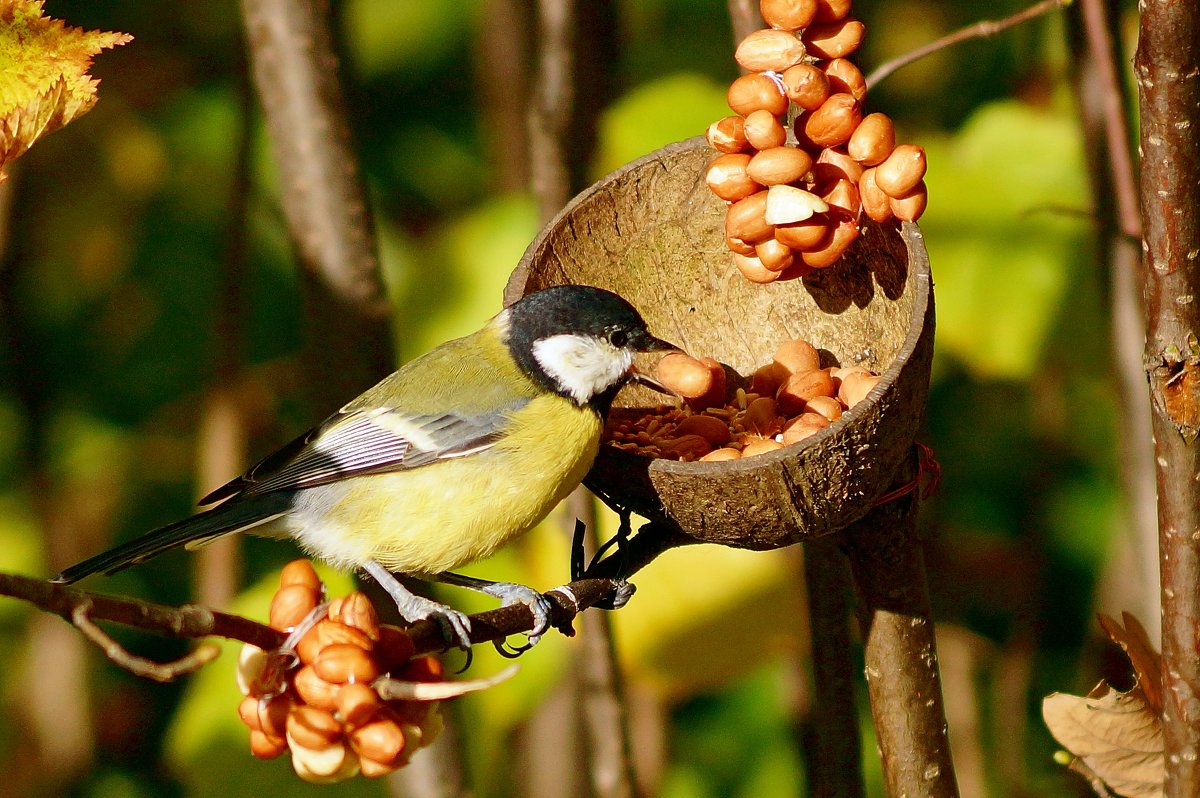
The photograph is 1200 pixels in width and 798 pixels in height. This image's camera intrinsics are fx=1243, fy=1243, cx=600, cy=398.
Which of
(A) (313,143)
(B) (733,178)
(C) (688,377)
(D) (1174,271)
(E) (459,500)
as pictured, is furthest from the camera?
(A) (313,143)

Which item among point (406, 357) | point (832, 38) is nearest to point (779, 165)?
point (832, 38)

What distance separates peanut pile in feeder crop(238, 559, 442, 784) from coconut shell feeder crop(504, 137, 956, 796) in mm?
306

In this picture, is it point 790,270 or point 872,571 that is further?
point 790,270

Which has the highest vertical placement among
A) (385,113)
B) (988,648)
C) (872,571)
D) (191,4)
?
(191,4)

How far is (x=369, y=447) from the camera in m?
1.66

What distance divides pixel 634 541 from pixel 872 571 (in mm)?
245

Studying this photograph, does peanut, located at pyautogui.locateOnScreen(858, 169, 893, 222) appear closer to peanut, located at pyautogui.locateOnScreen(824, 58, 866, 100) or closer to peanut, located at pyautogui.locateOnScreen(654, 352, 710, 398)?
peanut, located at pyautogui.locateOnScreen(824, 58, 866, 100)

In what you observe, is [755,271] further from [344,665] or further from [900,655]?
[344,665]

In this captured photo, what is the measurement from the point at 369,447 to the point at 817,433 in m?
0.75

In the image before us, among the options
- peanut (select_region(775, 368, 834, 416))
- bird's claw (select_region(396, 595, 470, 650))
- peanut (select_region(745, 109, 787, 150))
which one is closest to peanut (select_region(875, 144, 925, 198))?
peanut (select_region(745, 109, 787, 150))

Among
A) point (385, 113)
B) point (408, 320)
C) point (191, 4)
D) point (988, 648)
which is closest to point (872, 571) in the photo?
point (408, 320)

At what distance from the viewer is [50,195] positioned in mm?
2646

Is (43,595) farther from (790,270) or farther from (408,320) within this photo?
(408,320)

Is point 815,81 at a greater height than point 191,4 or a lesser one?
lesser
